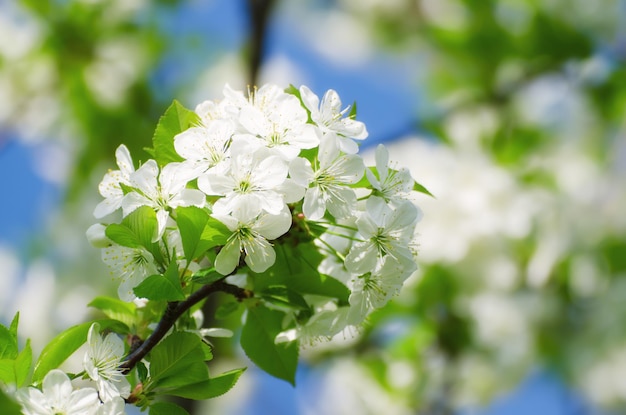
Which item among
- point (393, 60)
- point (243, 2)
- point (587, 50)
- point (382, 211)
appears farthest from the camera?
point (393, 60)

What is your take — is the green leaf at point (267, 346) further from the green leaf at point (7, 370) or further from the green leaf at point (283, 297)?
the green leaf at point (7, 370)

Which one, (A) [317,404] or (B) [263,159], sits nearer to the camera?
(B) [263,159]

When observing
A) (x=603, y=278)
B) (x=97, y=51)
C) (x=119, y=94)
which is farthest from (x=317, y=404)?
(x=97, y=51)

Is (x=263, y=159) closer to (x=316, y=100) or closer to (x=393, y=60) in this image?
(x=316, y=100)

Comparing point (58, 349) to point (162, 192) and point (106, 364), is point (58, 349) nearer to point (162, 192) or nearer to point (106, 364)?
point (106, 364)

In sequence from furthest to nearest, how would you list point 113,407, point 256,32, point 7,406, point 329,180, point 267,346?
point 256,32 < point 267,346 < point 329,180 < point 113,407 < point 7,406

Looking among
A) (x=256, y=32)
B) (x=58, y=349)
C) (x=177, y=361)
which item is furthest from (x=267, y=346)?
(x=256, y=32)

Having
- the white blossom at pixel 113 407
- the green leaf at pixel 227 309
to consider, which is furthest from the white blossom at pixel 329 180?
the white blossom at pixel 113 407
